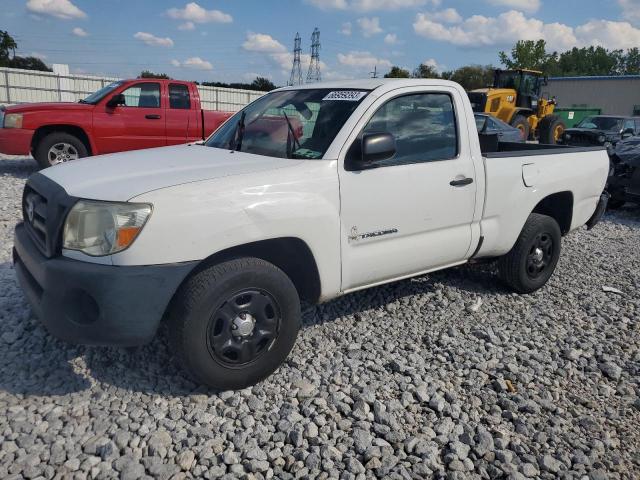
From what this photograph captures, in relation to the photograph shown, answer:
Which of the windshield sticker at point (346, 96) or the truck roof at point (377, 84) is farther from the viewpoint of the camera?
the truck roof at point (377, 84)

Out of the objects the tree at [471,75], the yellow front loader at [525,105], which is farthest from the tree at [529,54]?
the yellow front loader at [525,105]

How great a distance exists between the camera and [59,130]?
29.1 ft

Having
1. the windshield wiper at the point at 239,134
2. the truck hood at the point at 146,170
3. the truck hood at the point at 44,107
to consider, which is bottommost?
the truck hood at the point at 146,170

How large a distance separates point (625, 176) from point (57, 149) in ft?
31.1

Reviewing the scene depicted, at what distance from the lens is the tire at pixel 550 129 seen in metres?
19.8

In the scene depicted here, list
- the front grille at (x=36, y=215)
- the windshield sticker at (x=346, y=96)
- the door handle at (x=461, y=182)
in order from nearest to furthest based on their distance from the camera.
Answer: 1. the front grille at (x=36, y=215)
2. the windshield sticker at (x=346, y=96)
3. the door handle at (x=461, y=182)

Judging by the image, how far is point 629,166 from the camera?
28.4 ft

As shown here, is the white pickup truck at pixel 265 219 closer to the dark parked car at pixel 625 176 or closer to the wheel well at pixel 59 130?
the dark parked car at pixel 625 176

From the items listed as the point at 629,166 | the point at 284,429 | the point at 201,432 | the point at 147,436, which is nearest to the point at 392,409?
the point at 284,429

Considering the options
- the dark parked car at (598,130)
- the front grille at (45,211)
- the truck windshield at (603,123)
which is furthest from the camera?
the truck windshield at (603,123)

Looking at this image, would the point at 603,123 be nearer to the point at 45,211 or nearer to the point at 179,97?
the point at 179,97

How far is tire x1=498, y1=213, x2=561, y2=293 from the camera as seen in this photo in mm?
4543

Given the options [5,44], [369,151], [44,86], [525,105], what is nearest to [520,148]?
[369,151]

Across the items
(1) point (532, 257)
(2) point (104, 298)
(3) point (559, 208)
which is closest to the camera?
(2) point (104, 298)
